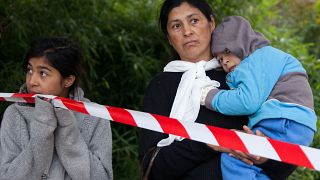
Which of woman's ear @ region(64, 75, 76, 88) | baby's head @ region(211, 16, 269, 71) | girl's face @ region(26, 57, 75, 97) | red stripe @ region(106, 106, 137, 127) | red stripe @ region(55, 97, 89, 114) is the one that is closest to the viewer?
red stripe @ region(106, 106, 137, 127)

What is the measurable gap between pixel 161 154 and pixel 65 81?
2.16 feet

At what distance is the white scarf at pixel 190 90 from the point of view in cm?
229

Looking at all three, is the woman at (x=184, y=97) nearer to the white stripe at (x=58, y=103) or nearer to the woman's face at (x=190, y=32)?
the woman's face at (x=190, y=32)

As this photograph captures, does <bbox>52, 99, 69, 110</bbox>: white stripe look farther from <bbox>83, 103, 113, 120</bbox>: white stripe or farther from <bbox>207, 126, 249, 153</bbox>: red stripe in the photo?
<bbox>207, 126, 249, 153</bbox>: red stripe

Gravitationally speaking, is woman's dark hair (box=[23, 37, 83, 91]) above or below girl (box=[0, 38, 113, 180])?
above

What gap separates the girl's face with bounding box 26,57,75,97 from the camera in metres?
2.39

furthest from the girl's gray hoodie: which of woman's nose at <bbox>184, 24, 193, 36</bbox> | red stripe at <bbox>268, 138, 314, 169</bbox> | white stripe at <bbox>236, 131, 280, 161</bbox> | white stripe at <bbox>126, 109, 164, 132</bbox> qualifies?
red stripe at <bbox>268, 138, 314, 169</bbox>

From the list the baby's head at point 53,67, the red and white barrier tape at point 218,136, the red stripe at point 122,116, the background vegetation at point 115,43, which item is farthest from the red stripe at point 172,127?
the background vegetation at point 115,43

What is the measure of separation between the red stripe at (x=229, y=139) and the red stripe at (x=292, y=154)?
12cm

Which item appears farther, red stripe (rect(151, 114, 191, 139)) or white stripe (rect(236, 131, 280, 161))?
red stripe (rect(151, 114, 191, 139))

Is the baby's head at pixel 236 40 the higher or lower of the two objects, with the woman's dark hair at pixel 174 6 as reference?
lower

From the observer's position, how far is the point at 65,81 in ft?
8.30

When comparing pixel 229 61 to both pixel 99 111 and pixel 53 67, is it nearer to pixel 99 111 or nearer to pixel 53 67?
pixel 99 111

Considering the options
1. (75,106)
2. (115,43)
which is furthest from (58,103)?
(115,43)
